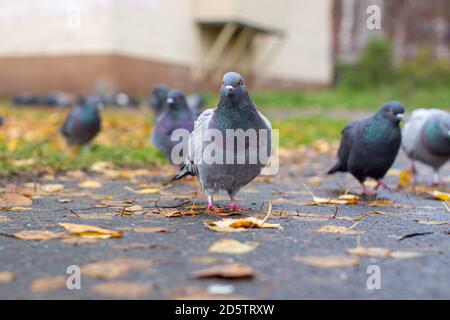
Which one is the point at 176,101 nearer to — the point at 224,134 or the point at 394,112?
the point at 394,112

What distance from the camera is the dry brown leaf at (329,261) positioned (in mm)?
2211

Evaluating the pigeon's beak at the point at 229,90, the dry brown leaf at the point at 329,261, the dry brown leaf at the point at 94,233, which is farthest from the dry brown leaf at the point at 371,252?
the pigeon's beak at the point at 229,90

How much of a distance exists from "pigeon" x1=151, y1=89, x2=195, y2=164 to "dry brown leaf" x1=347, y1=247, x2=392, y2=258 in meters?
2.83

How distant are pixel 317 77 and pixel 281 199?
18.9 metres

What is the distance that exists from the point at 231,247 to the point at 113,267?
483mm

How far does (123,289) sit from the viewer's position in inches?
76.1

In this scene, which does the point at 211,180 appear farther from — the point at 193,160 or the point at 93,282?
the point at 93,282

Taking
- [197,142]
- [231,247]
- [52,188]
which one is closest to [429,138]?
[197,142]

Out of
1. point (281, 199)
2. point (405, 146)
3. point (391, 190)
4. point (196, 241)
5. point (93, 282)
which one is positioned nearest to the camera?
point (93, 282)

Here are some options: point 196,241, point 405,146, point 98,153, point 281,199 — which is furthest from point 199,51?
point 196,241

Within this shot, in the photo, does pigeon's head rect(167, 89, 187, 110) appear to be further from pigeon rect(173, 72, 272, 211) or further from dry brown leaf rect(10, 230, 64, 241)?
dry brown leaf rect(10, 230, 64, 241)

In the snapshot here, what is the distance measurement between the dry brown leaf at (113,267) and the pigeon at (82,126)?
477cm

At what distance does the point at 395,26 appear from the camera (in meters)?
32.5
